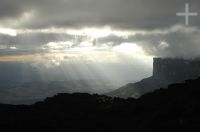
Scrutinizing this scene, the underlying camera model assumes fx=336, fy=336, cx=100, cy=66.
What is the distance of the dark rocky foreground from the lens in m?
113

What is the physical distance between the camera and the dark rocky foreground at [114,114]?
11275cm

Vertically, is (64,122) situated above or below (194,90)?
below

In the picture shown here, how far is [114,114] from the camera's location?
144m

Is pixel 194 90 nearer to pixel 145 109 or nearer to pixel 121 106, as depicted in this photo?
pixel 145 109

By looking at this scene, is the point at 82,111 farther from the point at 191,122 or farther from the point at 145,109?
the point at 191,122

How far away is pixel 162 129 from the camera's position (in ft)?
339

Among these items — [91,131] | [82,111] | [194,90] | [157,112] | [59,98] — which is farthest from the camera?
[59,98]

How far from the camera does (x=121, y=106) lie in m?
156

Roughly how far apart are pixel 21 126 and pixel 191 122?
6350 cm

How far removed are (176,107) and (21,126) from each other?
59542 mm

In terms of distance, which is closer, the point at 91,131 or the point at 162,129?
the point at 162,129

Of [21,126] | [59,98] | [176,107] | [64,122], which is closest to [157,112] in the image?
[176,107]

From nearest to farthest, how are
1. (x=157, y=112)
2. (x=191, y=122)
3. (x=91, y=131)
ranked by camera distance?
(x=191, y=122) < (x=91, y=131) < (x=157, y=112)

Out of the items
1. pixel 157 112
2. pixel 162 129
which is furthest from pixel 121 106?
pixel 162 129
